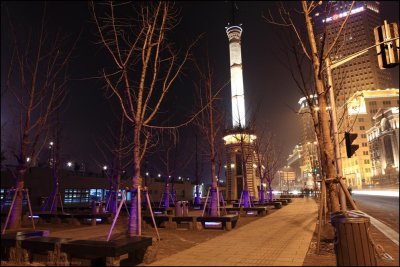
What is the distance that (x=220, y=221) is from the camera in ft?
45.3

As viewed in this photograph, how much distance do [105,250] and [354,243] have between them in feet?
17.0

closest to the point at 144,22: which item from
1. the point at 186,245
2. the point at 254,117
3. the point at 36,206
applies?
the point at 186,245

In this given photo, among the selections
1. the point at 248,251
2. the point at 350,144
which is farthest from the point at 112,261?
the point at 350,144

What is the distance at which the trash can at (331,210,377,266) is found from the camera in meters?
5.98

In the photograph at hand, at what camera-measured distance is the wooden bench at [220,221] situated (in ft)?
44.9

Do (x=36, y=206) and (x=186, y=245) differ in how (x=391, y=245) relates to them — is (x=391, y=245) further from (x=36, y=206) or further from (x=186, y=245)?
(x=36, y=206)

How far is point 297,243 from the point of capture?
387 inches

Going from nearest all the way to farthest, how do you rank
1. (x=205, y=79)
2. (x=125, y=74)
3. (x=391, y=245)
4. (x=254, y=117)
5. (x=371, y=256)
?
1. (x=371, y=256)
2. (x=391, y=245)
3. (x=125, y=74)
4. (x=205, y=79)
5. (x=254, y=117)

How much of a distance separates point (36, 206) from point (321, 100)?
112 feet

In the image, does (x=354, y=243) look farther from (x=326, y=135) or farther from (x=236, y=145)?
(x=236, y=145)

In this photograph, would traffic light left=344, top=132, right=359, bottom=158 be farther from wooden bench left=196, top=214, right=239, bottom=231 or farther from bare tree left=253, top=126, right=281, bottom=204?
bare tree left=253, top=126, right=281, bottom=204

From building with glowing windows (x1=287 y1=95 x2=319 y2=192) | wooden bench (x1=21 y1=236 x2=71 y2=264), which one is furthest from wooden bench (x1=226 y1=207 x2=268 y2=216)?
wooden bench (x1=21 y1=236 x2=71 y2=264)

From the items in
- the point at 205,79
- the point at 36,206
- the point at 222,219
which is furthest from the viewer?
the point at 36,206

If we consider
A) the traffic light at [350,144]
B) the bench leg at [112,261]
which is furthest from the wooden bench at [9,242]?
the traffic light at [350,144]
